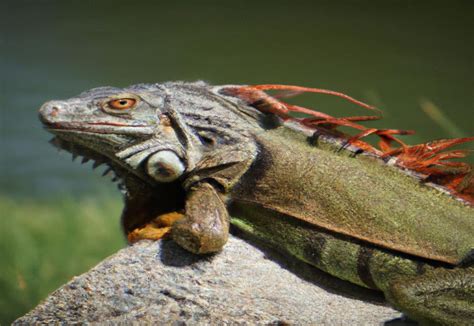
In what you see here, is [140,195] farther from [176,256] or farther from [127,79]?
[127,79]

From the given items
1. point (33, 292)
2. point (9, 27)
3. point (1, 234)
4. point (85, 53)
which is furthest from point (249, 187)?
point (9, 27)

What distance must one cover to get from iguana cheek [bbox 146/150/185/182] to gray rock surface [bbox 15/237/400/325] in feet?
0.83

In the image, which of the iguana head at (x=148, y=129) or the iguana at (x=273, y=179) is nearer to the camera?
the iguana at (x=273, y=179)

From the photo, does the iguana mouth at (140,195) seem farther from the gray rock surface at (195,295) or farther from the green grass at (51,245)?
the green grass at (51,245)

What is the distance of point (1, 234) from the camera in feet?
22.8

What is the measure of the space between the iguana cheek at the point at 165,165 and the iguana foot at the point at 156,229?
15 cm

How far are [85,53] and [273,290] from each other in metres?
9.88

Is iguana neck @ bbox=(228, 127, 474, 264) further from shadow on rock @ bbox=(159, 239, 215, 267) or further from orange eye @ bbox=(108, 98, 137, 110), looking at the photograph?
orange eye @ bbox=(108, 98, 137, 110)

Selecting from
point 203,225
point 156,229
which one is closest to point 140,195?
point 156,229

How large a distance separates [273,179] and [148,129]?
1.62ft

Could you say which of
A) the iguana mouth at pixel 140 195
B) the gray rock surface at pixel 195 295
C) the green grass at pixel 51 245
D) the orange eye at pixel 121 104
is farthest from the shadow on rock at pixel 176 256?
the green grass at pixel 51 245

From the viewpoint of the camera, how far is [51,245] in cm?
670

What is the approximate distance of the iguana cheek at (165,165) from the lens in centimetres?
282

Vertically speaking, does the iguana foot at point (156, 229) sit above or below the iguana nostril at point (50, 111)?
below
